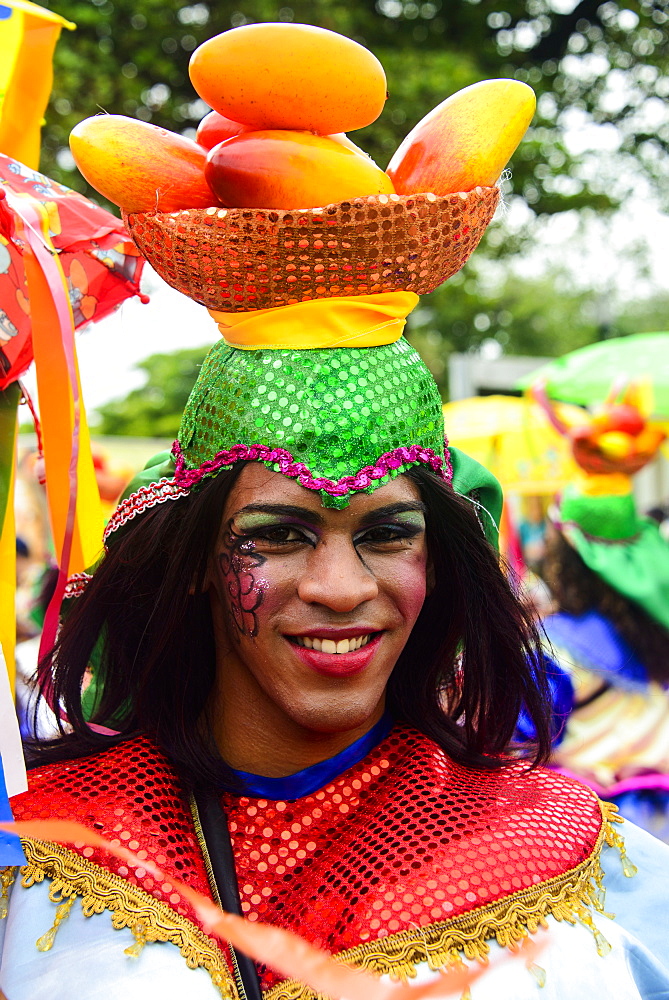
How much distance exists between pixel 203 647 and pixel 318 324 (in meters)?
0.65

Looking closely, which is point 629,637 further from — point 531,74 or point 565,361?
point 531,74

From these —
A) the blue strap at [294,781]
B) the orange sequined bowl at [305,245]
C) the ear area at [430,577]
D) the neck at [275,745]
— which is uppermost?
the orange sequined bowl at [305,245]

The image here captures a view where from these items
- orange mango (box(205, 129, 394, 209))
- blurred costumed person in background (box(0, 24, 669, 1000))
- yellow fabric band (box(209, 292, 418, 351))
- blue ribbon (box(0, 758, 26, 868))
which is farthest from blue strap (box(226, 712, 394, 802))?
orange mango (box(205, 129, 394, 209))

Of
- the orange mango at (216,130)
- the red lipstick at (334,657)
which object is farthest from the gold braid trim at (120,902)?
the orange mango at (216,130)

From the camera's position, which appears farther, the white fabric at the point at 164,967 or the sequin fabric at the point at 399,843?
the sequin fabric at the point at 399,843

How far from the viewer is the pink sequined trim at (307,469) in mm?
1666

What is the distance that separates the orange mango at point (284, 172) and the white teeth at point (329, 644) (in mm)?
699

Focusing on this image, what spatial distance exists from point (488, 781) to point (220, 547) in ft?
2.17

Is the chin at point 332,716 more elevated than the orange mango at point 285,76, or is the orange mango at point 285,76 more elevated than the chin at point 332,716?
the orange mango at point 285,76

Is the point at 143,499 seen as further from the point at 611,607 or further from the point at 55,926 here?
the point at 611,607

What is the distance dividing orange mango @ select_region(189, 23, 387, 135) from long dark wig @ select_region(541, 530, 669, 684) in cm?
349

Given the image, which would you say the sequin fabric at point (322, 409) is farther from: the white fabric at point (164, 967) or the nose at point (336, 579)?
the white fabric at point (164, 967)

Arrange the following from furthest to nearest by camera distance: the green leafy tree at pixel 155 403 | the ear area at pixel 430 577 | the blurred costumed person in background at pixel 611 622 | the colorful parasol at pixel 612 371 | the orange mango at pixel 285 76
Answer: the green leafy tree at pixel 155 403
the colorful parasol at pixel 612 371
the blurred costumed person in background at pixel 611 622
the ear area at pixel 430 577
the orange mango at pixel 285 76

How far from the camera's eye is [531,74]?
28.7 ft
